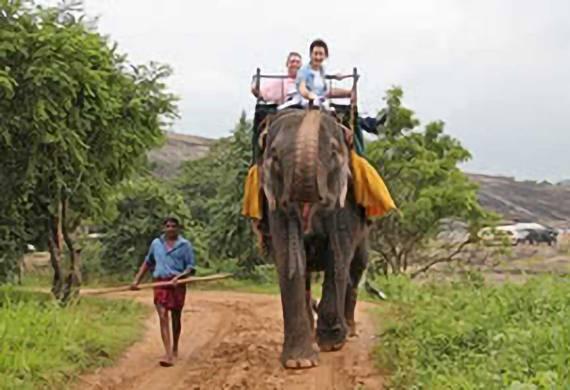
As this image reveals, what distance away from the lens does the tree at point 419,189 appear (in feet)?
92.3

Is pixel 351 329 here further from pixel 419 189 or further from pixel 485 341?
pixel 419 189

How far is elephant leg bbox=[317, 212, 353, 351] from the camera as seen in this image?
32.7 feet

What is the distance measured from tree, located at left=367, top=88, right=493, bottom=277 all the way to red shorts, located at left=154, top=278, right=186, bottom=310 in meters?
18.0

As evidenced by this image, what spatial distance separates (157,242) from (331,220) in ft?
6.26

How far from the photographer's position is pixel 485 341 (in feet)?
28.6

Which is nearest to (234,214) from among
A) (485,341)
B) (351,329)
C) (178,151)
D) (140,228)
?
(140,228)

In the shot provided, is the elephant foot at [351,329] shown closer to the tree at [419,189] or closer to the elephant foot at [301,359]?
the elephant foot at [301,359]

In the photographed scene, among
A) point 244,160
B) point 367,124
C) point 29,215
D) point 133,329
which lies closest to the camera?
point 367,124

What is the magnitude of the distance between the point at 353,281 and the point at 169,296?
113 inches

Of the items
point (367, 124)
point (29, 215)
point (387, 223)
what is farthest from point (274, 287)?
point (367, 124)

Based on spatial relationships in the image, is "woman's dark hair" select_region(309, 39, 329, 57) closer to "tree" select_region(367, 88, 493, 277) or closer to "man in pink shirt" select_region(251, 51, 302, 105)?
"man in pink shirt" select_region(251, 51, 302, 105)

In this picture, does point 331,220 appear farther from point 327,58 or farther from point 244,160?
point 244,160

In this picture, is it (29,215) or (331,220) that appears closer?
(331,220)

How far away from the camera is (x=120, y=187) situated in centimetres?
1961
